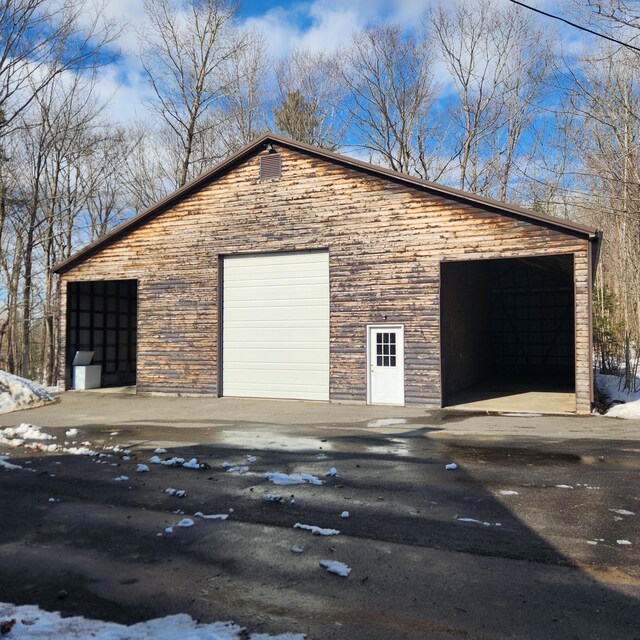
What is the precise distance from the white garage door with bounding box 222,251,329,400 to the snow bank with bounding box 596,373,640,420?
281 inches

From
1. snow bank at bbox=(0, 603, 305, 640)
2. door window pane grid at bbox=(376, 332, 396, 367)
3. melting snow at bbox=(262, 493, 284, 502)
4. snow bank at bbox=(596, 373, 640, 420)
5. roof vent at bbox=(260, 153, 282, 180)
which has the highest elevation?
roof vent at bbox=(260, 153, 282, 180)

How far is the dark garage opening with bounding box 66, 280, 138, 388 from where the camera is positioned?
19.3 meters

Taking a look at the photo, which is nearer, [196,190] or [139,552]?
[139,552]

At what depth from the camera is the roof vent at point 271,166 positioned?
1563 centimetres

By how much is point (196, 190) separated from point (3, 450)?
398 inches

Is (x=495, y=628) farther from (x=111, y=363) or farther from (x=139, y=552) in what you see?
(x=111, y=363)

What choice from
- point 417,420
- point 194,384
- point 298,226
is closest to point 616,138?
point 298,226

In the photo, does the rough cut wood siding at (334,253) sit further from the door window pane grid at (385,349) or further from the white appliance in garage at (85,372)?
the white appliance in garage at (85,372)

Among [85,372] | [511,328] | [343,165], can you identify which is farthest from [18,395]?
[511,328]

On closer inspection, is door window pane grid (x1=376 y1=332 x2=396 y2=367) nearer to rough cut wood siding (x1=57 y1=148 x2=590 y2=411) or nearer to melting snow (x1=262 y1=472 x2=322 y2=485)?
rough cut wood siding (x1=57 y1=148 x2=590 y2=411)

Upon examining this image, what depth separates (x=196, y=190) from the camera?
1661cm

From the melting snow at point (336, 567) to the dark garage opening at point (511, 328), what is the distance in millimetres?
13096

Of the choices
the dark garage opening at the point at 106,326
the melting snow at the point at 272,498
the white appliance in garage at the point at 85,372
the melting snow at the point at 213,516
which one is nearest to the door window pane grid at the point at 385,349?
the melting snow at the point at 272,498

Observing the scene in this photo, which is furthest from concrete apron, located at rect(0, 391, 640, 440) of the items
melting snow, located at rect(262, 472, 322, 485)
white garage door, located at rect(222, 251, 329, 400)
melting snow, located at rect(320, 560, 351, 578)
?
melting snow, located at rect(320, 560, 351, 578)
